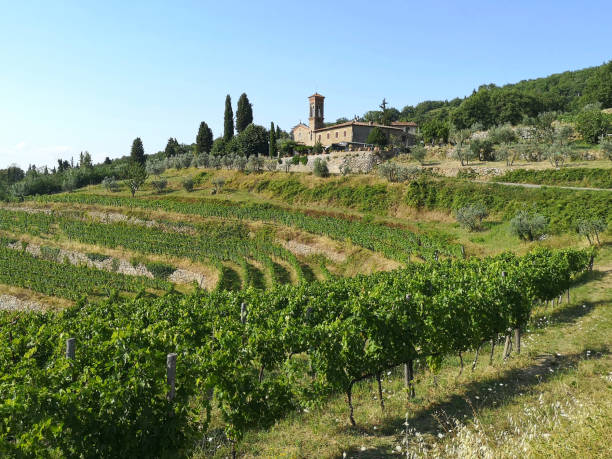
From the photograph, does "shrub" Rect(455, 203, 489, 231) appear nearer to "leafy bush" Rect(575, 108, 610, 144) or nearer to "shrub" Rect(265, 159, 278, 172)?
"leafy bush" Rect(575, 108, 610, 144)

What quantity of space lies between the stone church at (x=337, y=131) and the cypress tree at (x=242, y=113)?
14.2m

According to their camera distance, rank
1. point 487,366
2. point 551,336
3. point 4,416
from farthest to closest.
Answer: point 551,336
point 487,366
point 4,416

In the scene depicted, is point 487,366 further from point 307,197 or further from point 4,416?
point 307,197

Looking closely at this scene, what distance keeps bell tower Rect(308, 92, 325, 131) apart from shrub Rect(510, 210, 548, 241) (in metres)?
59.0

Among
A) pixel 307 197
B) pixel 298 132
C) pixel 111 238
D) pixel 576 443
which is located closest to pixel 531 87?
pixel 298 132

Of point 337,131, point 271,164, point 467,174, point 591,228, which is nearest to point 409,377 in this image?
point 591,228

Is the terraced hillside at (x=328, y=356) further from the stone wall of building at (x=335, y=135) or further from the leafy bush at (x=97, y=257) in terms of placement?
the stone wall of building at (x=335, y=135)

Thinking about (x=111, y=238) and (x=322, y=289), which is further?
(x=111, y=238)

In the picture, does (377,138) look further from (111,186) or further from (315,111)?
(111,186)

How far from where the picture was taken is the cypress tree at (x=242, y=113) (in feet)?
306

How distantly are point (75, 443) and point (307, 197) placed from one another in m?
49.8

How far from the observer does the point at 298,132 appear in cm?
9000

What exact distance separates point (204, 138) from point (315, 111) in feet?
105

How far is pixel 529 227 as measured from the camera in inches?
1131
